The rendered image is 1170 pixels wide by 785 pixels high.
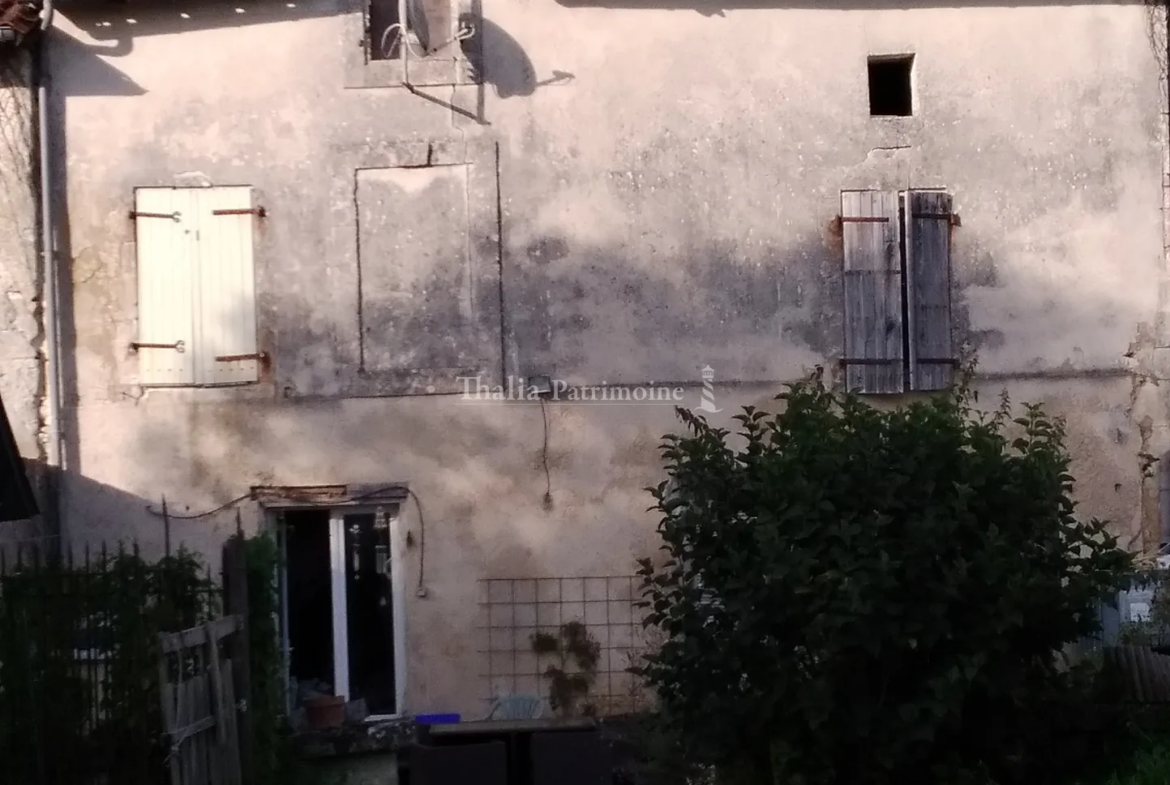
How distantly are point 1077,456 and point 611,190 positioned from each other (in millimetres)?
3852

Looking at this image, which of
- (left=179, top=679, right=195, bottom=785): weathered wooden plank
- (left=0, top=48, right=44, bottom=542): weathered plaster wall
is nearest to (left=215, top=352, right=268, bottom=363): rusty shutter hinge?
(left=0, top=48, right=44, bottom=542): weathered plaster wall

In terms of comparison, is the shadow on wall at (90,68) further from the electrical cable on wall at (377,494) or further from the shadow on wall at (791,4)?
the shadow on wall at (791,4)

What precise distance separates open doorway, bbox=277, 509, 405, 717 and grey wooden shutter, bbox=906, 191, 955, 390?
393 centimetres

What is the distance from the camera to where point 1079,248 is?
10.2 meters

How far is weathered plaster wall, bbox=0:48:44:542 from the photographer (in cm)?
985

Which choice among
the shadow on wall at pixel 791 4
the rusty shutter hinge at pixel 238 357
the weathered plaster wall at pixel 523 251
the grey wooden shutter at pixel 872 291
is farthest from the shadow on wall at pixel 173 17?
the grey wooden shutter at pixel 872 291

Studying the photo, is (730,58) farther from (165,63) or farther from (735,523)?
(735,523)

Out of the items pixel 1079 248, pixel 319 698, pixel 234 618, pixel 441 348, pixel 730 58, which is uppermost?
pixel 730 58

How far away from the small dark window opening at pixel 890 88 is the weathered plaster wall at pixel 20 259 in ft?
19.8

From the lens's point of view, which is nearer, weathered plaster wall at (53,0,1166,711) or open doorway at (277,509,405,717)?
weathered plaster wall at (53,0,1166,711)

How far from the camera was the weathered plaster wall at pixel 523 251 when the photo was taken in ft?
32.7

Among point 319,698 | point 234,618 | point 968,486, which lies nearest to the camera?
point 968,486

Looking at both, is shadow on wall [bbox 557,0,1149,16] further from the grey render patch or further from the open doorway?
the open doorway

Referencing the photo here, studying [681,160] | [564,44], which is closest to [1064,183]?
[681,160]
